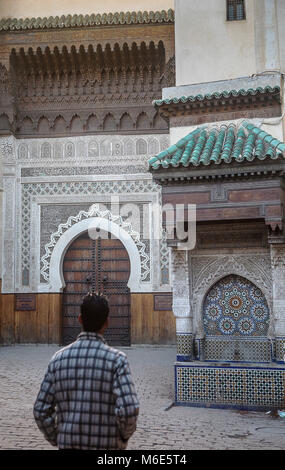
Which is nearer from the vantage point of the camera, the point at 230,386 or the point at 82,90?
the point at 230,386

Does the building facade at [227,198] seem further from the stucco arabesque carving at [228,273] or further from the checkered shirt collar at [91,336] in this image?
the checkered shirt collar at [91,336]

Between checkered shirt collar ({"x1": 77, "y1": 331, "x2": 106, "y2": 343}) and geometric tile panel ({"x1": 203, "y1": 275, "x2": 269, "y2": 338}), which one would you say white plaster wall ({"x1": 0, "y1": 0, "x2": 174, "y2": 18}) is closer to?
geometric tile panel ({"x1": 203, "y1": 275, "x2": 269, "y2": 338})

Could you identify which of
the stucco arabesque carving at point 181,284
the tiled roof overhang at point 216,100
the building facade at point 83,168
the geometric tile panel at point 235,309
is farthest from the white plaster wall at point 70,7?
the geometric tile panel at point 235,309

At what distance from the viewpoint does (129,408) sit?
1.82m

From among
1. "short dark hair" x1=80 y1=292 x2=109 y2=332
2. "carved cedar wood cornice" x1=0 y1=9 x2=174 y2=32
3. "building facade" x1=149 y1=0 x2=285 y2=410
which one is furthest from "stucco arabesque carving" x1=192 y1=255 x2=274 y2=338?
"carved cedar wood cornice" x1=0 y1=9 x2=174 y2=32

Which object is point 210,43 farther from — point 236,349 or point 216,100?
point 236,349

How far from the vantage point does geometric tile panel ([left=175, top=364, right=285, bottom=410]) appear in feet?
16.1

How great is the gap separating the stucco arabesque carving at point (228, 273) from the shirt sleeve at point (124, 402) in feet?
11.8

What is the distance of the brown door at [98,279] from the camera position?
9.91m

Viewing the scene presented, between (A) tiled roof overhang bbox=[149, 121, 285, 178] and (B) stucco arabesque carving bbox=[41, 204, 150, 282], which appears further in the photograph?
(B) stucco arabesque carving bbox=[41, 204, 150, 282]

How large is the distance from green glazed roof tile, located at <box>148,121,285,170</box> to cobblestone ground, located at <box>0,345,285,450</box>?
2223mm

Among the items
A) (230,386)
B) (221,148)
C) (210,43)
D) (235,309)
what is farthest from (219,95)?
(230,386)

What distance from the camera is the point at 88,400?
188 cm

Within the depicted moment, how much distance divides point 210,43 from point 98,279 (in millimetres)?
5222
